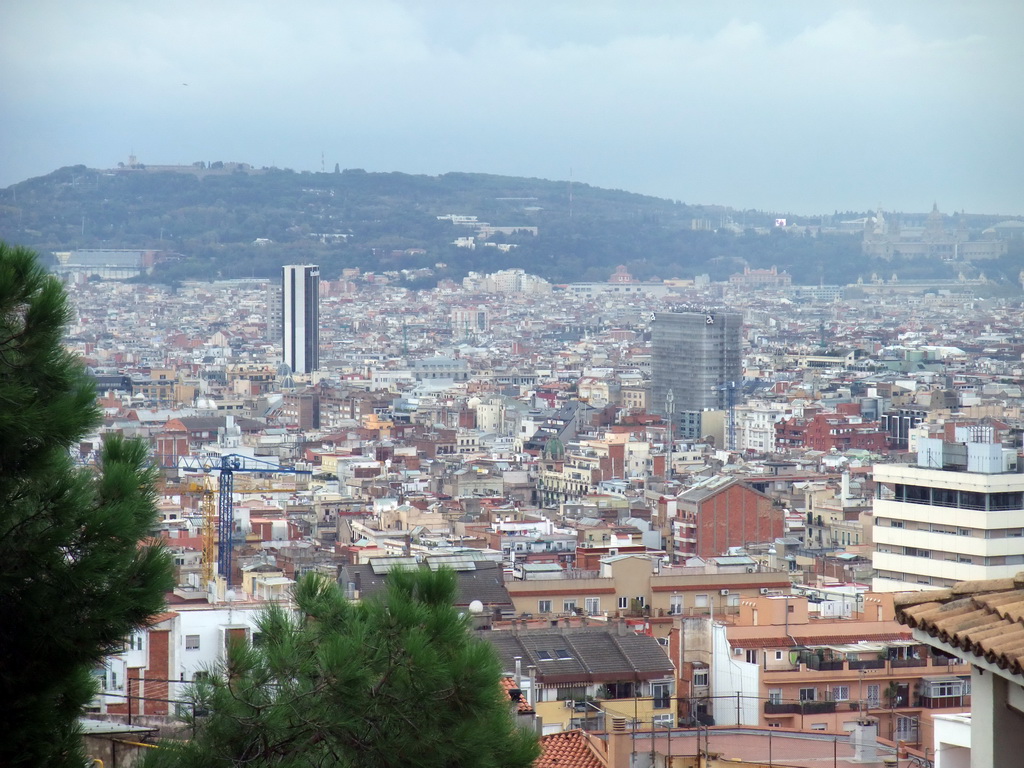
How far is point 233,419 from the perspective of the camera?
4459cm

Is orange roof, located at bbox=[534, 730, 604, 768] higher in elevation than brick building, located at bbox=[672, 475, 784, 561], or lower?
higher

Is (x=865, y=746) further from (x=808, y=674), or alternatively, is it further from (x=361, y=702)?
(x=361, y=702)

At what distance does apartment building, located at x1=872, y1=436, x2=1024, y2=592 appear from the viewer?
45.0ft

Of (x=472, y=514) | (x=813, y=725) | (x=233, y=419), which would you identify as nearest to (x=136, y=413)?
(x=233, y=419)

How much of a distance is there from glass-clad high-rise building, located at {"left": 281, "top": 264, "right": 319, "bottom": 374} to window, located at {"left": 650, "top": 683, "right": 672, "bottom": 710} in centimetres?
5801

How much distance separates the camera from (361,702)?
3.03m

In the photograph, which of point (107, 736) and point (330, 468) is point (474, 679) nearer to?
point (107, 736)

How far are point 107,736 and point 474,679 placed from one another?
965mm

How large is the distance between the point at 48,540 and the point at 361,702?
1.86ft

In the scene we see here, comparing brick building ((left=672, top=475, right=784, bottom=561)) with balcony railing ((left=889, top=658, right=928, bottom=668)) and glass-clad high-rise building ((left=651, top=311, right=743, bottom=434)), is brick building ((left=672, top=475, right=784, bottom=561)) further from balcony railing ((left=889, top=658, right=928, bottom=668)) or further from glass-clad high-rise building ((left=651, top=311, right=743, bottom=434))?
glass-clad high-rise building ((left=651, top=311, right=743, bottom=434))

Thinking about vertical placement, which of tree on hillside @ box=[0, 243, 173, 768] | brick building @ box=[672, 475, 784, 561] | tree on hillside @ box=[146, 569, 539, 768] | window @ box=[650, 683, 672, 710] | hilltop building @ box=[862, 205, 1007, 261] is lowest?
brick building @ box=[672, 475, 784, 561]

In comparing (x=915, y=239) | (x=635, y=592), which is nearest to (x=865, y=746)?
(x=635, y=592)

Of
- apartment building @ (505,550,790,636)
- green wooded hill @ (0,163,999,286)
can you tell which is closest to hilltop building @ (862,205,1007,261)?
green wooded hill @ (0,163,999,286)

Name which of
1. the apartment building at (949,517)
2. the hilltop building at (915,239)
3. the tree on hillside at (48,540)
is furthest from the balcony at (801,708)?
the hilltop building at (915,239)
